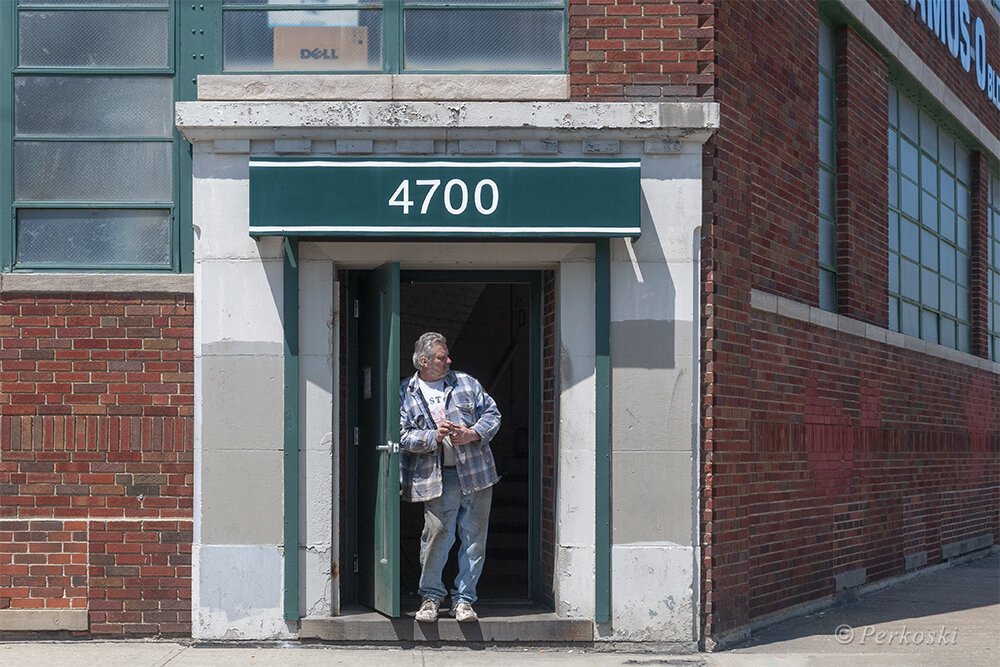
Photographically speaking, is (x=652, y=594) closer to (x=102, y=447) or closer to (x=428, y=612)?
(x=428, y=612)

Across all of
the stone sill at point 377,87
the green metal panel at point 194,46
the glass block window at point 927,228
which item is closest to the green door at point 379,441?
the stone sill at point 377,87

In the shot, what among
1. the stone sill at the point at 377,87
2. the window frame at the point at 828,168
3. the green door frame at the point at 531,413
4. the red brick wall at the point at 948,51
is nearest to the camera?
the stone sill at the point at 377,87

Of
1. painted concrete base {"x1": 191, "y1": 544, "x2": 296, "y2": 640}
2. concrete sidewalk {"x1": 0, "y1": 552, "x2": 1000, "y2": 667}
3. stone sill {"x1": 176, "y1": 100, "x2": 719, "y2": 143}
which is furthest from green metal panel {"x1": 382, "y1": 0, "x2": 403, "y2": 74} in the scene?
concrete sidewalk {"x1": 0, "y1": 552, "x2": 1000, "y2": 667}

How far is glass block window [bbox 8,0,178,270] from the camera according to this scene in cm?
935

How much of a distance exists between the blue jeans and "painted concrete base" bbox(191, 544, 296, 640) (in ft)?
3.24

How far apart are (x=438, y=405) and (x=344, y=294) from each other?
1.16 metres

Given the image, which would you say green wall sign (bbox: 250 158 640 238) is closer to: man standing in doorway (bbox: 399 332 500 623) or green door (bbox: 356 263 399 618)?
green door (bbox: 356 263 399 618)

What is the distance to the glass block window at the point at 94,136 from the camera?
9.35 m

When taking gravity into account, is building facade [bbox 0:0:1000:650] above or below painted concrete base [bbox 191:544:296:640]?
above

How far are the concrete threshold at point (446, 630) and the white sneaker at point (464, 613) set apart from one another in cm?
7

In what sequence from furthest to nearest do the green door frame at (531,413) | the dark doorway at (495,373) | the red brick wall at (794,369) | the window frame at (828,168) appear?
the window frame at (828,168) < the dark doorway at (495,373) < the green door frame at (531,413) < the red brick wall at (794,369)

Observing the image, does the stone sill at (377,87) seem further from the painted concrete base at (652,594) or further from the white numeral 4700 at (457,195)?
the painted concrete base at (652,594)

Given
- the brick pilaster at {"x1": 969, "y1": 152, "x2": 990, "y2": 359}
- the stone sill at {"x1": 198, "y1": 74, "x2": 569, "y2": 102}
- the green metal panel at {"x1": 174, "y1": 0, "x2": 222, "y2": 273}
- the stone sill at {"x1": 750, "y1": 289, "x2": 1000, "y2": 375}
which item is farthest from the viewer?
the brick pilaster at {"x1": 969, "y1": 152, "x2": 990, "y2": 359}

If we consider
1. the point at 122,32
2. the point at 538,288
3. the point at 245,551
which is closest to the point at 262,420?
the point at 245,551
